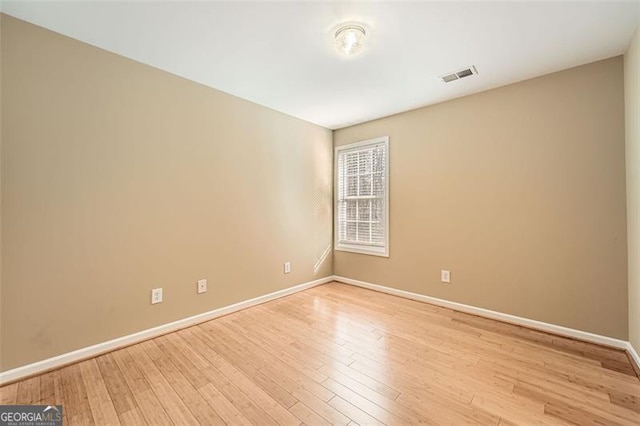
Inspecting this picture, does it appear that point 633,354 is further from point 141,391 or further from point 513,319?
point 141,391

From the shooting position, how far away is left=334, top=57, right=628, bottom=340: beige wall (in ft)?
7.38

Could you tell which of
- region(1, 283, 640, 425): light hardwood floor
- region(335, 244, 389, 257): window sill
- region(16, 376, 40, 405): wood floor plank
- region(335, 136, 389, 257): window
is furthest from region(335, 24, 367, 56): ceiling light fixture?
region(16, 376, 40, 405): wood floor plank

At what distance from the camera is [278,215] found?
349cm

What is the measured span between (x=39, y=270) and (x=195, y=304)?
120 cm

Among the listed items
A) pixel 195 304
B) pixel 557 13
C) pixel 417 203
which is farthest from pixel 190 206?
pixel 557 13

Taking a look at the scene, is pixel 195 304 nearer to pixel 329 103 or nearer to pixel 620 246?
pixel 329 103

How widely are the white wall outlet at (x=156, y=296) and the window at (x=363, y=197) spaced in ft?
8.16

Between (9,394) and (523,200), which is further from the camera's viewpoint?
(523,200)

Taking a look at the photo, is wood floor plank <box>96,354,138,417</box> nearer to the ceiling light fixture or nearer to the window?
the ceiling light fixture

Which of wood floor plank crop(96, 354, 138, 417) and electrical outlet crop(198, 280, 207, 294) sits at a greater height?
electrical outlet crop(198, 280, 207, 294)

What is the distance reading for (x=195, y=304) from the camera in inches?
106

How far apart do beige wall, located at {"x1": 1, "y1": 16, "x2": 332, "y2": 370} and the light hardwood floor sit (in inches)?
14.3

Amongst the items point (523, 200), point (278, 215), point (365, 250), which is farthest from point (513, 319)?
point (278, 215)

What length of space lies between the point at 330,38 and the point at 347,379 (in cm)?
242
